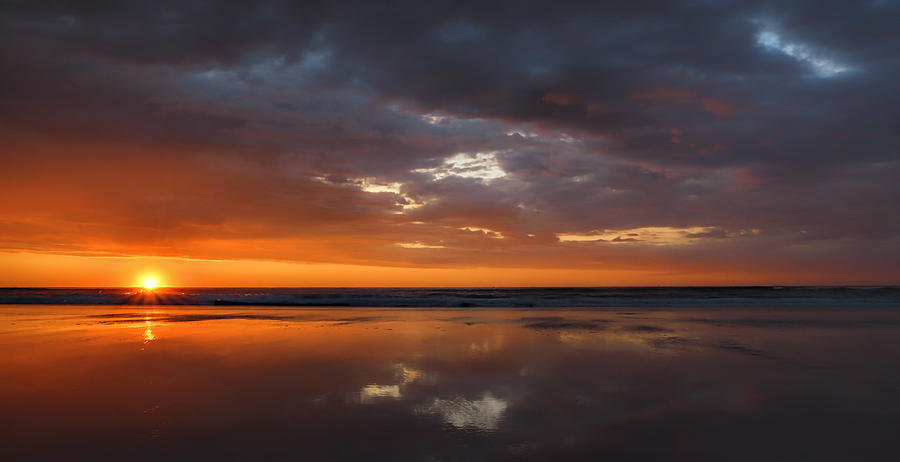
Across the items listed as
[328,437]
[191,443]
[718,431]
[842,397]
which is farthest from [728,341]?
[191,443]

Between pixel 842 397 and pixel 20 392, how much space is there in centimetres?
1262

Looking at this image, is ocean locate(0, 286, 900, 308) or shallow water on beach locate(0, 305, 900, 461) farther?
ocean locate(0, 286, 900, 308)

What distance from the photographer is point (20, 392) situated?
734 centimetres

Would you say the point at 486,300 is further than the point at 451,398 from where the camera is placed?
Yes

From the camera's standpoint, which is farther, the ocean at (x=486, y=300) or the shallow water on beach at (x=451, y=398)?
the ocean at (x=486, y=300)

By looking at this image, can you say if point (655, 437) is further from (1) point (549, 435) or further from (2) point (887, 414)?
(2) point (887, 414)

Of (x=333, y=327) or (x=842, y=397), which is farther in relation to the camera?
(x=333, y=327)

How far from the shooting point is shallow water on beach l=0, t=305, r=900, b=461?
498cm

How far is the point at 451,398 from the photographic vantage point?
6.86m

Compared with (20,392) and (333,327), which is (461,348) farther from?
(20,392)

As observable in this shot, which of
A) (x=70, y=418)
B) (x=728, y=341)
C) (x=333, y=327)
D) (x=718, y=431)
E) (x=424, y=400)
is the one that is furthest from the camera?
(x=333, y=327)

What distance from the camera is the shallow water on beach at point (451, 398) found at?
498 centimetres

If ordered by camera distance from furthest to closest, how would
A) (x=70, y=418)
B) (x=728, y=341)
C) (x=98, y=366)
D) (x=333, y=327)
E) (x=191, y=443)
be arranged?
(x=333, y=327) < (x=728, y=341) < (x=98, y=366) < (x=70, y=418) < (x=191, y=443)

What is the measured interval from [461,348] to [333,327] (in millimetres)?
6837
